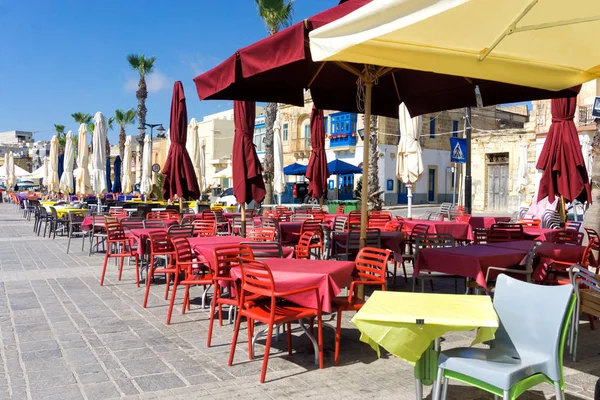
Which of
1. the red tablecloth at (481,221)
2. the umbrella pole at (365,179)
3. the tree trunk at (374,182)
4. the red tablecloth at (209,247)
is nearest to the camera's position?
the red tablecloth at (209,247)

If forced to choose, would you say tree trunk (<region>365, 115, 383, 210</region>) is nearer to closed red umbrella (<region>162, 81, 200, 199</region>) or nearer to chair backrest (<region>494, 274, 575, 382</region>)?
closed red umbrella (<region>162, 81, 200, 199</region>)

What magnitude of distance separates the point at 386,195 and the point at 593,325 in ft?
93.5

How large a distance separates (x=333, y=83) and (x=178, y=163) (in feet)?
15.7

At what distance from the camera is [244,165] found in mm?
8680

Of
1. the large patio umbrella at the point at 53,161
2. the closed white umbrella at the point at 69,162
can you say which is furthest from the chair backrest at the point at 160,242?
the large patio umbrella at the point at 53,161

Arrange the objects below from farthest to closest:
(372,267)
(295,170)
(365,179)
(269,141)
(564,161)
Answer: (295,170), (269,141), (564,161), (365,179), (372,267)

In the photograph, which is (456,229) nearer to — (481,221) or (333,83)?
(481,221)

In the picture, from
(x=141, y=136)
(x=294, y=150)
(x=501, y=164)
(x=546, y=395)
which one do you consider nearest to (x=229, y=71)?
(x=546, y=395)

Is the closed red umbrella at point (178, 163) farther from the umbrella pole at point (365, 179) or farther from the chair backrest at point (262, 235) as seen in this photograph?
the umbrella pole at point (365, 179)

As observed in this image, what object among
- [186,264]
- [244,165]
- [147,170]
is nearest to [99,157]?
[147,170]

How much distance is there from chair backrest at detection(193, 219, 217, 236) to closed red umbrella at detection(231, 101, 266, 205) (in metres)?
0.86

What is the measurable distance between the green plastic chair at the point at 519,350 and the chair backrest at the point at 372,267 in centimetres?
160

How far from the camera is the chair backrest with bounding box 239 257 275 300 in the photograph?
409cm

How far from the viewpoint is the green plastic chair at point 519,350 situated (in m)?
2.75
